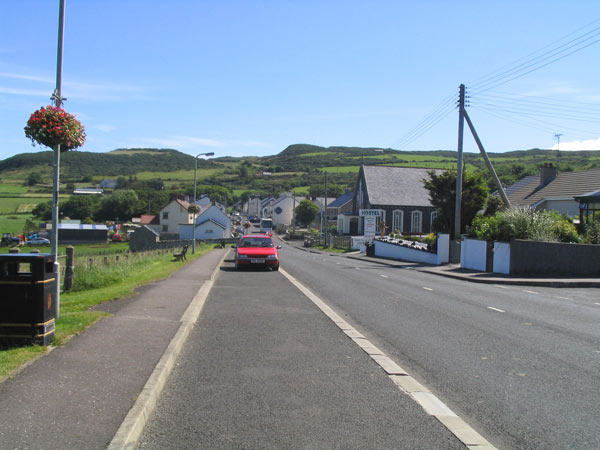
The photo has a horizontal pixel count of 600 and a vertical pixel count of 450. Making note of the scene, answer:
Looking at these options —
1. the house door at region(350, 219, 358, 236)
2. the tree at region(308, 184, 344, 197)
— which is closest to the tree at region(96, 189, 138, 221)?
the tree at region(308, 184, 344, 197)

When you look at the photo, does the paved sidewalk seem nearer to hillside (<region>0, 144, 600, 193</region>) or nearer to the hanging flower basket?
the hanging flower basket

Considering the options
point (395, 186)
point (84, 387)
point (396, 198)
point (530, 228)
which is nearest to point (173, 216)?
point (395, 186)

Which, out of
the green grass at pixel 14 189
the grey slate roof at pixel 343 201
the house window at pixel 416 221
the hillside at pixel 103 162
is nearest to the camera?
the green grass at pixel 14 189

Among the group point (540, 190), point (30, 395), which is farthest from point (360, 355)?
point (540, 190)

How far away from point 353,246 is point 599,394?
1996 inches

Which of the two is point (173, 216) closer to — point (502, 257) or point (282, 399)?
point (502, 257)

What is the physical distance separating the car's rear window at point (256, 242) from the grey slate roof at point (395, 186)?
3989cm

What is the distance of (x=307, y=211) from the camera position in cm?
11581

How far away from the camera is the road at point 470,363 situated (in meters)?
4.65

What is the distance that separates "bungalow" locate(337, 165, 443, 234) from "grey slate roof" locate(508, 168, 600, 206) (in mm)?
18345

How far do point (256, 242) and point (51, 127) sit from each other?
16.3 m

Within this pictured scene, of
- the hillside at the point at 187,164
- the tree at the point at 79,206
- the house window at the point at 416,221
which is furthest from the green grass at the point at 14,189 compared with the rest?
the house window at the point at 416,221

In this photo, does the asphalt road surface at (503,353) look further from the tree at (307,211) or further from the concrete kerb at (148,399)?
the tree at (307,211)

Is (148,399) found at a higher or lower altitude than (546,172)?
lower
